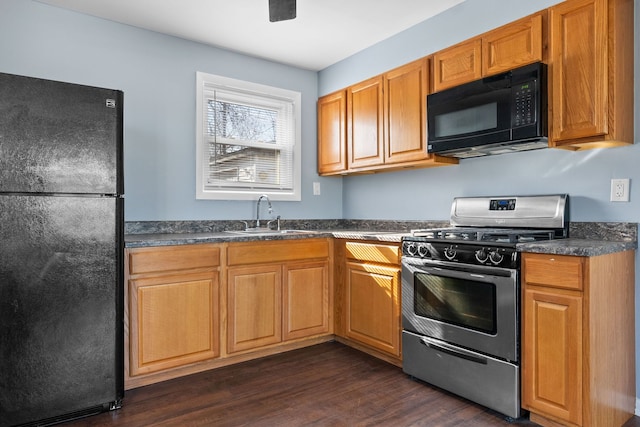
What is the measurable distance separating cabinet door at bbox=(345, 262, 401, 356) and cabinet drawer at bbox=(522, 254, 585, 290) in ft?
2.92

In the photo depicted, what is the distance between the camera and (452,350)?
2328 millimetres

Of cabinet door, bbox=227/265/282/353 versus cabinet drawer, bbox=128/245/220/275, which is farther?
cabinet door, bbox=227/265/282/353

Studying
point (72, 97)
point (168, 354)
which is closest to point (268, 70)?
point (72, 97)

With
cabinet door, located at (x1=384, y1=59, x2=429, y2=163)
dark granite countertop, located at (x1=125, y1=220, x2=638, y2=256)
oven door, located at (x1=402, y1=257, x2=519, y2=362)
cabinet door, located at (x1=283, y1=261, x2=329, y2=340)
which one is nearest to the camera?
dark granite countertop, located at (x1=125, y1=220, x2=638, y2=256)

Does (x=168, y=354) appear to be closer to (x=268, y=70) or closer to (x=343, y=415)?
(x=343, y=415)

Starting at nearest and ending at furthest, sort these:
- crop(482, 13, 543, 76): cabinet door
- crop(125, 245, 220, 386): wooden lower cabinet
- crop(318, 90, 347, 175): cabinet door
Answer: crop(482, 13, 543, 76): cabinet door → crop(125, 245, 220, 386): wooden lower cabinet → crop(318, 90, 347, 175): cabinet door

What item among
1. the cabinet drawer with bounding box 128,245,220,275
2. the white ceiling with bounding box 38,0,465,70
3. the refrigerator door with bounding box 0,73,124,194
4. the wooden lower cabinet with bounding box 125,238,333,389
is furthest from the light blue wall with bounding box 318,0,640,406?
the refrigerator door with bounding box 0,73,124,194

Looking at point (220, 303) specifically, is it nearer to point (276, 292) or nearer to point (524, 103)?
point (276, 292)

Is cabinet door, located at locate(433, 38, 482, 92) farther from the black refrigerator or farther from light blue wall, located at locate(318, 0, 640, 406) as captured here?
the black refrigerator

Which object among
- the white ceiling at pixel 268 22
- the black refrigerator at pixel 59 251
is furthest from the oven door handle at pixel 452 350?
the white ceiling at pixel 268 22

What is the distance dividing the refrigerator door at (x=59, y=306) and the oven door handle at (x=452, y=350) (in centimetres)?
177

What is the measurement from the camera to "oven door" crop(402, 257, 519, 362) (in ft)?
6.77

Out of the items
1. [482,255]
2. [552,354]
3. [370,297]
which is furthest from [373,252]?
[552,354]

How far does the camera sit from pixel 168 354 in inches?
100
